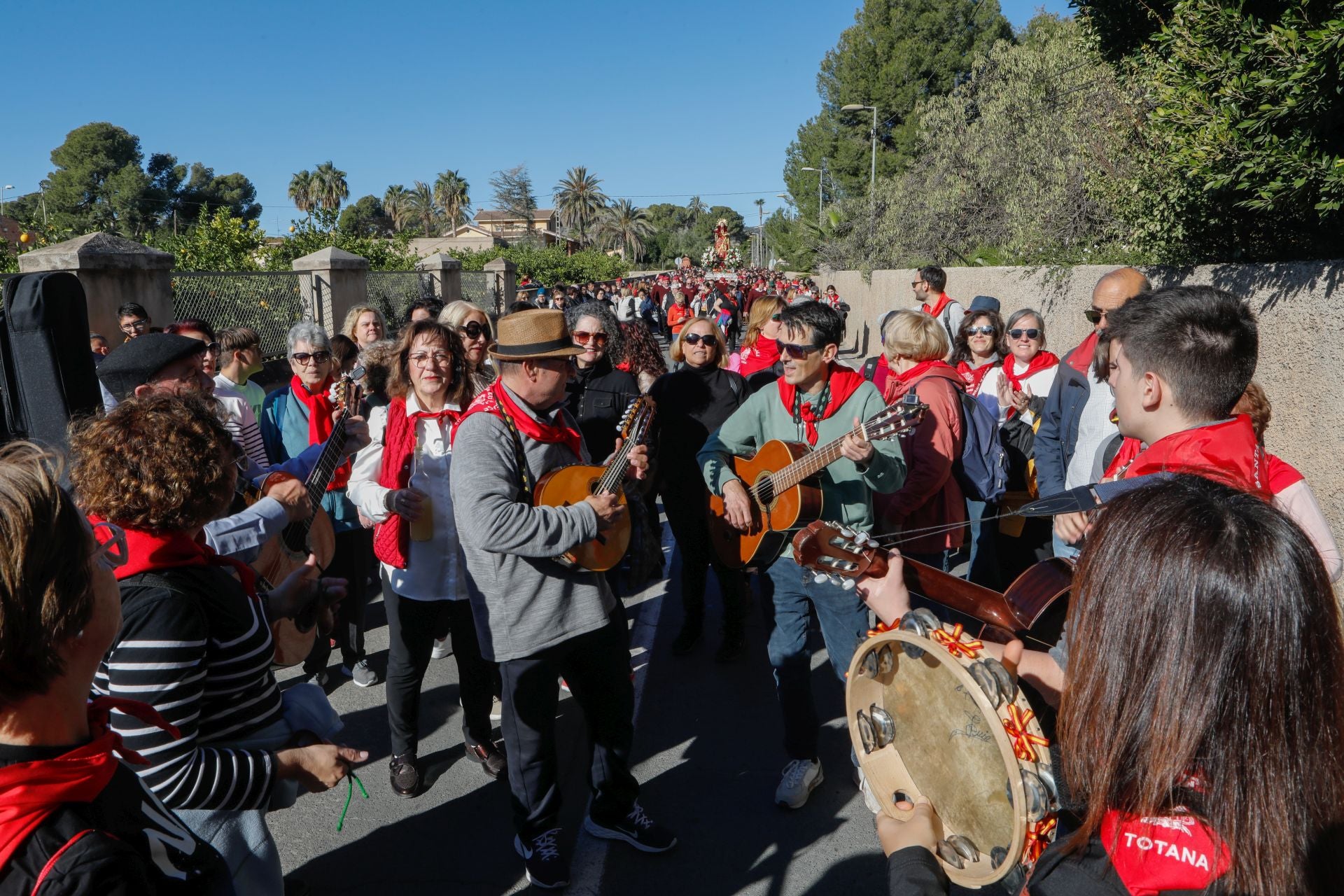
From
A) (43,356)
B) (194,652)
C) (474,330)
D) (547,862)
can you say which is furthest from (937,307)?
(194,652)

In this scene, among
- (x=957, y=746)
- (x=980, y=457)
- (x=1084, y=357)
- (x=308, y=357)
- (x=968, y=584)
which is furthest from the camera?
(x=308, y=357)

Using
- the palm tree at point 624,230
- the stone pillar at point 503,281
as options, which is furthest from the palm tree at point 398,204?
the stone pillar at point 503,281

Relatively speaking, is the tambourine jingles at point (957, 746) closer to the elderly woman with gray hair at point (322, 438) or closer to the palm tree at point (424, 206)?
the elderly woman with gray hair at point (322, 438)

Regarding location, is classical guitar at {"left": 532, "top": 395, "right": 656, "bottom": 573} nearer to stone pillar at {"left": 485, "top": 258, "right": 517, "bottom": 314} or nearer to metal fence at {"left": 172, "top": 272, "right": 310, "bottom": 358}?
metal fence at {"left": 172, "top": 272, "right": 310, "bottom": 358}

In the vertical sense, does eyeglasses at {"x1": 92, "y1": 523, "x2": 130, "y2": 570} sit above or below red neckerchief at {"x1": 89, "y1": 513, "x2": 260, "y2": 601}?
above

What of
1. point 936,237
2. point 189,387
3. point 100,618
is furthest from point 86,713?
point 936,237

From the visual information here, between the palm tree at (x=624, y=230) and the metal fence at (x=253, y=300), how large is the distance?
8416cm

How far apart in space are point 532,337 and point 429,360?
1.12 m

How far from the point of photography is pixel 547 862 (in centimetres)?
320

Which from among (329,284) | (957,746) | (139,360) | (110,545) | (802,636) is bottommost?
(802,636)

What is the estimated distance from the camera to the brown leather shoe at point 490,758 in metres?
4.06

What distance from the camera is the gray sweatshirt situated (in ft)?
9.43

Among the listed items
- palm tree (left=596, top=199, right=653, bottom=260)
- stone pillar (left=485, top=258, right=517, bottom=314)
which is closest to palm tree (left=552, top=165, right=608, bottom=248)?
palm tree (left=596, top=199, right=653, bottom=260)

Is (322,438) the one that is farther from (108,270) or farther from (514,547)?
(108,270)
